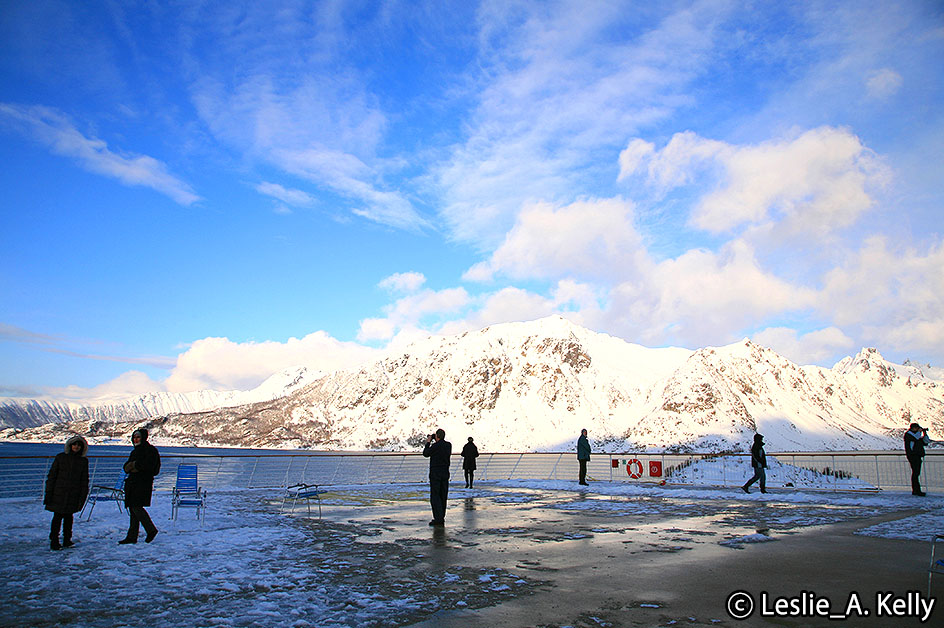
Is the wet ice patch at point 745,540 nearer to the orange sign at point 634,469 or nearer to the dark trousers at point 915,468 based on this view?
the dark trousers at point 915,468

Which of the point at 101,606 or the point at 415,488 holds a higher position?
the point at 101,606

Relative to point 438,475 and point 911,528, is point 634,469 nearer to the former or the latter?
point 911,528

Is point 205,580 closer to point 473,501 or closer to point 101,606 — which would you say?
point 101,606

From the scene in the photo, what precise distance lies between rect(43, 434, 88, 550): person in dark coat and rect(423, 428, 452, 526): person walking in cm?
641

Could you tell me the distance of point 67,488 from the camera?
10.4m

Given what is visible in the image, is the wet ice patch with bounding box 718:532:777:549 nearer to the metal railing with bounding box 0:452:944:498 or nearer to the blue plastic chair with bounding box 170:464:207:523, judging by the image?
the metal railing with bounding box 0:452:944:498

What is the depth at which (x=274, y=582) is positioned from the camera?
24.9ft

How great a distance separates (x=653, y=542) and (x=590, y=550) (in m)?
1.47

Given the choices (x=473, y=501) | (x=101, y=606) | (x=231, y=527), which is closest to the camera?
(x=101, y=606)

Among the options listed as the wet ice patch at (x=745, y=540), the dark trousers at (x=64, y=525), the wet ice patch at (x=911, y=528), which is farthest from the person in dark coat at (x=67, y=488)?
the wet ice patch at (x=911, y=528)

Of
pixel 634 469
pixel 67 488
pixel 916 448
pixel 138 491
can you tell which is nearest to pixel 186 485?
pixel 138 491

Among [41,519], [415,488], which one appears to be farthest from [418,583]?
[415,488]

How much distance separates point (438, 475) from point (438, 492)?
375mm

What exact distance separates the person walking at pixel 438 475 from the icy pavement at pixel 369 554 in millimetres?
363
